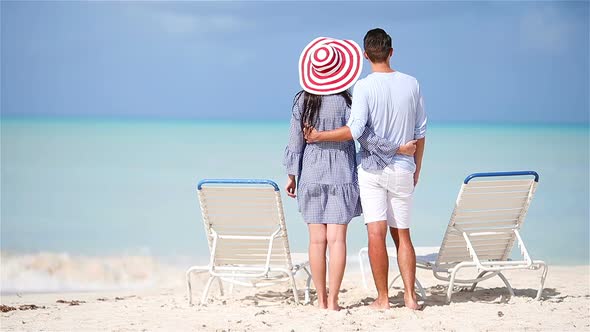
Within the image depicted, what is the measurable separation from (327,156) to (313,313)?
98 centimetres

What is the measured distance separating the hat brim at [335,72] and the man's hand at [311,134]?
23cm

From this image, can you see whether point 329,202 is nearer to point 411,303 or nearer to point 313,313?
point 313,313

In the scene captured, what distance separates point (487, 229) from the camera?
6027 millimetres

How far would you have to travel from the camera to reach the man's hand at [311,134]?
5.52 metres

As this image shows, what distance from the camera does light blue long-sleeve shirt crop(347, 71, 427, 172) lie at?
5363 mm

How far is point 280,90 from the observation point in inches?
2101

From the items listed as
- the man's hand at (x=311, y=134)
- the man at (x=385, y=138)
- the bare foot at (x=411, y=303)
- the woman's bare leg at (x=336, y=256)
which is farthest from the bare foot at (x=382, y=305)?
the man's hand at (x=311, y=134)

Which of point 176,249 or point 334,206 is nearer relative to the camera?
point 334,206

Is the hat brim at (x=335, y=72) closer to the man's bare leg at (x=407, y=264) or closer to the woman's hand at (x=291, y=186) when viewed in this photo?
the woman's hand at (x=291, y=186)

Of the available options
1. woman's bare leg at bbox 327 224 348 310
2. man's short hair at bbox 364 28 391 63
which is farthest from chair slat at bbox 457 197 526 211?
man's short hair at bbox 364 28 391 63

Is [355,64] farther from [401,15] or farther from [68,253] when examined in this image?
[401,15]

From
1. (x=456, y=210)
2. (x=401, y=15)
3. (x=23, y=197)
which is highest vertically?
(x=401, y=15)

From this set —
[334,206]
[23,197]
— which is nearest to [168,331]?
[334,206]

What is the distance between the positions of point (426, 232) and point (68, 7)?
42.5m
